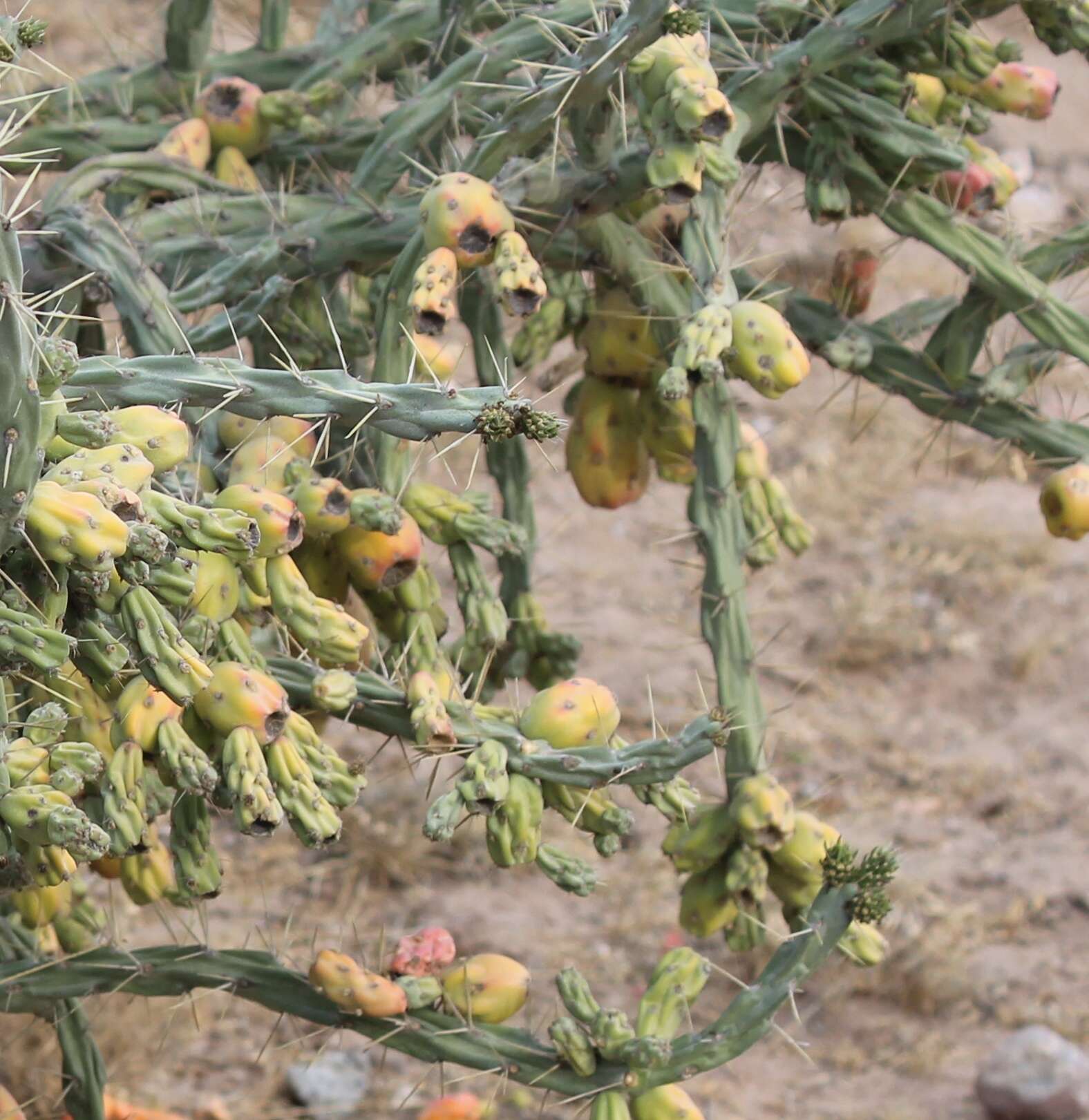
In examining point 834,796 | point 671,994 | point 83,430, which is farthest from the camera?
point 834,796

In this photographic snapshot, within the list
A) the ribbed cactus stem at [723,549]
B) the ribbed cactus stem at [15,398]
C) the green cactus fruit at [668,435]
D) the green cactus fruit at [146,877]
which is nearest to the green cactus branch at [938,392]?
the green cactus fruit at [668,435]

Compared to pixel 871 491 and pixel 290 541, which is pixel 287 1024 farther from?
pixel 871 491

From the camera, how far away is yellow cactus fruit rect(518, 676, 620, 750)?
1.97m

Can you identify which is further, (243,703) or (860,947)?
(860,947)

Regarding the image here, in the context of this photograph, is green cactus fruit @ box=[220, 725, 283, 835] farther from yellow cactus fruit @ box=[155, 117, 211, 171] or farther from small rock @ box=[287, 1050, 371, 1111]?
small rock @ box=[287, 1050, 371, 1111]

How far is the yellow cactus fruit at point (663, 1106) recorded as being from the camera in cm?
199

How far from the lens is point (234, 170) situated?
2729 mm

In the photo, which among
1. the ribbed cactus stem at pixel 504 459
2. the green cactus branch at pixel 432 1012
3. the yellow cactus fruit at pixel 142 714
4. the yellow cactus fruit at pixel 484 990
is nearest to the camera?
the yellow cactus fruit at pixel 142 714

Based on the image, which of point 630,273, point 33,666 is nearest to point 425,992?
point 33,666

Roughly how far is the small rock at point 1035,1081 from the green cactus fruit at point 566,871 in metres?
1.65

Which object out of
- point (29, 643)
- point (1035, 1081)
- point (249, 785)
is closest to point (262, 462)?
point (249, 785)

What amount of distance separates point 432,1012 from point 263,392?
3.00 ft

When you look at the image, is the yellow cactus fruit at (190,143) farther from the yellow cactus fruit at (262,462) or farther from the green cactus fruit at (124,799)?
the green cactus fruit at (124,799)

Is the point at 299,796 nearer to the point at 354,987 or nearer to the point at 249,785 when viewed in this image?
the point at 249,785
